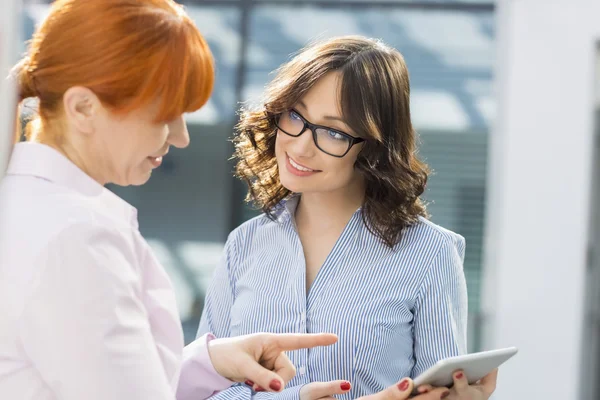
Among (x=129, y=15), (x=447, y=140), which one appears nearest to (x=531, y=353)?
(x=447, y=140)

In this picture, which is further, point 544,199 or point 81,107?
point 544,199

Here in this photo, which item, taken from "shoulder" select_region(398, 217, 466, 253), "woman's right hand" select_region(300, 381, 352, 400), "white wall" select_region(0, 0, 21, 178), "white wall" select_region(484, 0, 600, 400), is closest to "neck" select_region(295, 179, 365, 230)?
"shoulder" select_region(398, 217, 466, 253)

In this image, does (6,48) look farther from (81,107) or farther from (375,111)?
(375,111)

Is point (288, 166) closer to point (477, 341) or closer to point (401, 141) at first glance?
point (401, 141)

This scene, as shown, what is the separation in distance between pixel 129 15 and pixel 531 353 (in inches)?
147

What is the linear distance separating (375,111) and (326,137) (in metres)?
0.12

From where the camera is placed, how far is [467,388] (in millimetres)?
1562

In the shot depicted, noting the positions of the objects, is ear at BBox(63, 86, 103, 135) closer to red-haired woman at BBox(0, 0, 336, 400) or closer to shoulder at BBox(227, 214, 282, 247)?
red-haired woman at BBox(0, 0, 336, 400)

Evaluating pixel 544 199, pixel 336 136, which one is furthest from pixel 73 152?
pixel 544 199

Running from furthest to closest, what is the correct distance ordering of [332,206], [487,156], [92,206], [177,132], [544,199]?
[487,156], [544,199], [332,206], [177,132], [92,206]

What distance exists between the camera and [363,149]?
181cm

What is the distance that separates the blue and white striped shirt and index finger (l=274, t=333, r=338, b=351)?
13.4 inches

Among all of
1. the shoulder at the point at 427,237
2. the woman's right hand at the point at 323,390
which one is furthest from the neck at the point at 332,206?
the woman's right hand at the point at 323,390

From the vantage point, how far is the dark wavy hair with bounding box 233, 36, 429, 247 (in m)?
1.76
